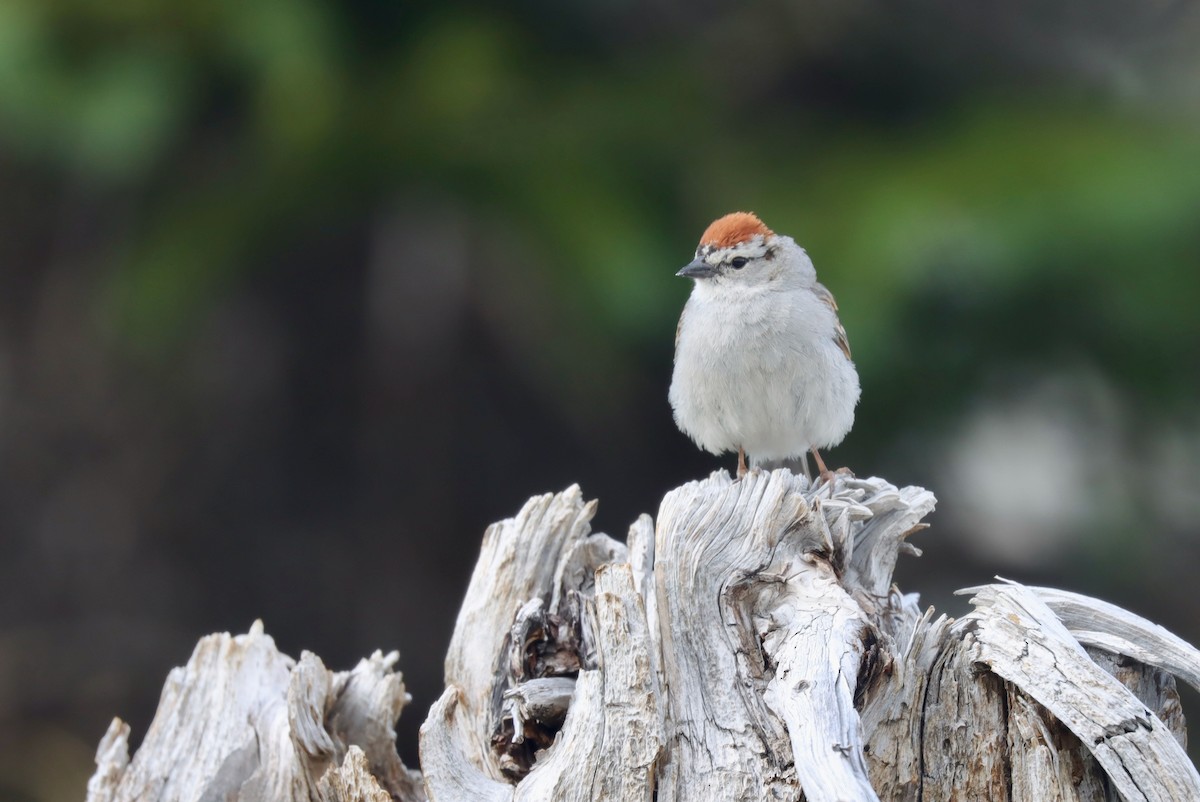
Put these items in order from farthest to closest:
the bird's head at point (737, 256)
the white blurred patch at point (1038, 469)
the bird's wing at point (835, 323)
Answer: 1. the white blurred patch at point (1038, 469)
2. the bird's wing at point (835, 323)
3. the bird's head at point (737, 256)

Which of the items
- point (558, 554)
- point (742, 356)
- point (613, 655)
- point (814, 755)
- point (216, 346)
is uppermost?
point (216, 346)

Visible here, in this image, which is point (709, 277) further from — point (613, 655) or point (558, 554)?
point (613, 655)

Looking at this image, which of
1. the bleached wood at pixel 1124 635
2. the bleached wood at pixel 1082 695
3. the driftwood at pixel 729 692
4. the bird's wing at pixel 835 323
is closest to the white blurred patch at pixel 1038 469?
the bird's wing at pixel 835 323

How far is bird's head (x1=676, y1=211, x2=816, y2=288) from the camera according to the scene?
198 inches

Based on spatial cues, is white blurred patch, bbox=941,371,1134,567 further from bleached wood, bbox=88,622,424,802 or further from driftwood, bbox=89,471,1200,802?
bleached wood, bbox=88,622,424,802

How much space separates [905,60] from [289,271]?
4.02 meters

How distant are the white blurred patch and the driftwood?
13.4ft

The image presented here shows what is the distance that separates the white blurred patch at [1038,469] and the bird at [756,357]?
2899 millimetres

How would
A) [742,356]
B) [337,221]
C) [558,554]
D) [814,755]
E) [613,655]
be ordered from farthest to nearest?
[337,221], [742,356], [558,554], [613,655], [814,755]

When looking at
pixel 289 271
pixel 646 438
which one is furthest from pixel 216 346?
pixel 646 438

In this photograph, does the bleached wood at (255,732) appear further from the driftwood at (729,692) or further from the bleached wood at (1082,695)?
the bleached wood at (1082,695)

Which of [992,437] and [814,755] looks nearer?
[814,755]

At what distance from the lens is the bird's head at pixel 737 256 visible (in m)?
5.04

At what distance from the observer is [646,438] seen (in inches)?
312
